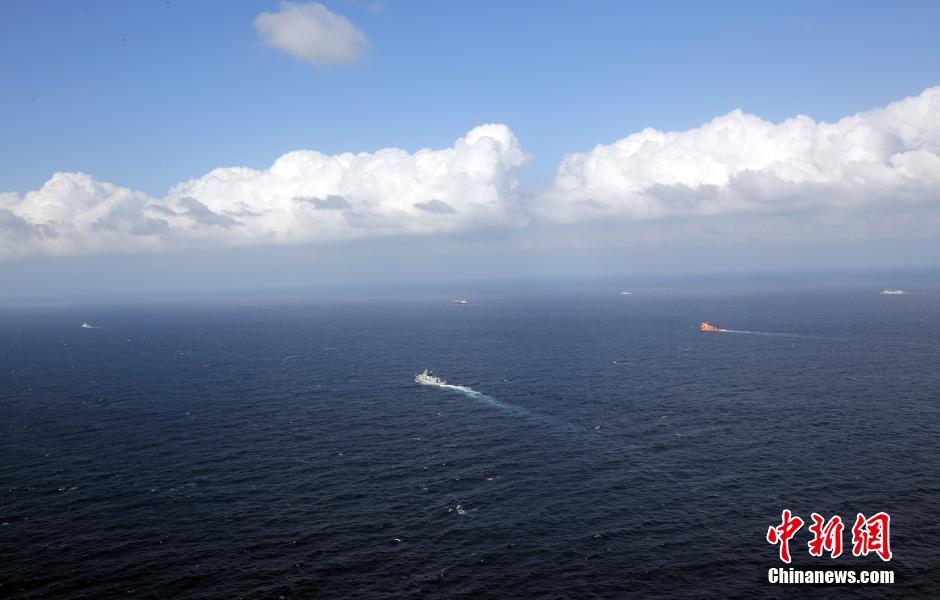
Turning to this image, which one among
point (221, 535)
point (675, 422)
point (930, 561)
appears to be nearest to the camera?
point (930, 561)

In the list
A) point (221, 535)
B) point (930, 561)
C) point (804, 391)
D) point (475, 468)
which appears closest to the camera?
point (930, 561)

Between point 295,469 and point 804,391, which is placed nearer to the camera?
point 295,469

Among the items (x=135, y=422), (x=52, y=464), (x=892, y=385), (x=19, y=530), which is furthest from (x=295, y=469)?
(x=892, y=385)

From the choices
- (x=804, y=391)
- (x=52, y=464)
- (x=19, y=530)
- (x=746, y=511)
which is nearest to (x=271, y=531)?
(x=19, y=530)

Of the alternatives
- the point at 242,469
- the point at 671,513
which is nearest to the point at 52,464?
the point at 242,469

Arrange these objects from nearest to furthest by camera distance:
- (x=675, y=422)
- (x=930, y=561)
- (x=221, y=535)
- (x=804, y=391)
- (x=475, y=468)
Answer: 1. (x=930, y=561)
2. (x=221, y=535)
3. (x=475, y=468)
4. (x=675, y=422)
5. (x=804, y=391)

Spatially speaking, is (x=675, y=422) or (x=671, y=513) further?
(x=675, y=422)

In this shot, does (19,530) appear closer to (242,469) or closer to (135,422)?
(242,469)

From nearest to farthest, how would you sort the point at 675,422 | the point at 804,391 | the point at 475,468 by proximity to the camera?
the point at 475,468, the point at 675,422, the point at 804,391

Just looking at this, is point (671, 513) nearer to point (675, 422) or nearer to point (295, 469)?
point (675, 422)
